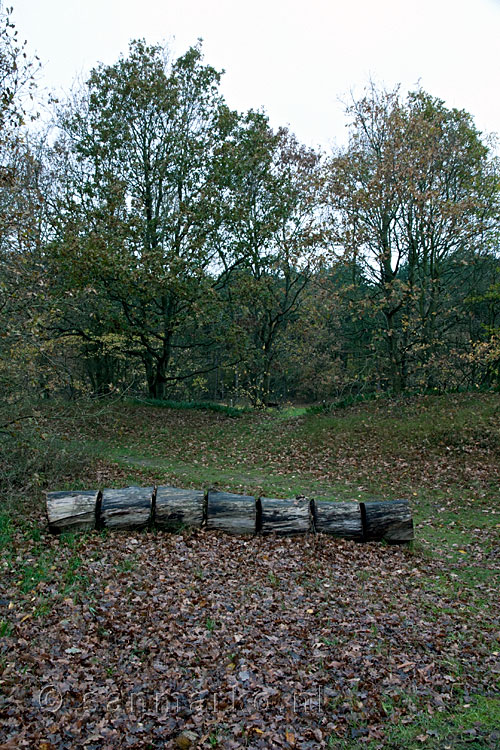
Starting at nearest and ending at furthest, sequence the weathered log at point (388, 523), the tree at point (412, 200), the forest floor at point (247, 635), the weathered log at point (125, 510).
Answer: the forest floor at point (247, 635) → the weathered log at point (125, 510) → the weathered log at point (388, 523) → the tree at point (412, 200)

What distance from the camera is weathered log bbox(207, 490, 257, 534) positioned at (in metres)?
7.07

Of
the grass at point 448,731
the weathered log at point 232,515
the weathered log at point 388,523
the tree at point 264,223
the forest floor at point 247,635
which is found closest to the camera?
the grass at point 448,731

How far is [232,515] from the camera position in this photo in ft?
23.3

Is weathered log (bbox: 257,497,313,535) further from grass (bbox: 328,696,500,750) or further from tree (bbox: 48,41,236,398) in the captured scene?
tree (bbox: 48,41,236,398)

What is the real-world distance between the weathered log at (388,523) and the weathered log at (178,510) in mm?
2409

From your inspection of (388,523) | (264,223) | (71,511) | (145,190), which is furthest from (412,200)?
(71,511)

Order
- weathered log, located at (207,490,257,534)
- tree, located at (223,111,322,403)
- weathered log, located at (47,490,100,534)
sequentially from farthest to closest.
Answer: tree, located at (223,111,322,403) → weathered log, located at (207,490,257,534) → weathered log, located at (47,490,100,534)

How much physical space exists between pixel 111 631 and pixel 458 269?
758 inches

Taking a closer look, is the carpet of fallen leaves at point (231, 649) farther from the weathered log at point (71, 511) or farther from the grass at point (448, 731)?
the weathered log at point (71, 511)

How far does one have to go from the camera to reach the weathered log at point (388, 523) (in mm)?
6973

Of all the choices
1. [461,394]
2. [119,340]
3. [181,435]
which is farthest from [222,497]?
[119,340]

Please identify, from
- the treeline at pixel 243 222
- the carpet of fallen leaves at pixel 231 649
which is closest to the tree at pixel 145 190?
the treeline at pixel 243 222

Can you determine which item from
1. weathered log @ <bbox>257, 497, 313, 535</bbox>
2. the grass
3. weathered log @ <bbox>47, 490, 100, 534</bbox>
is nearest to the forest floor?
the grass

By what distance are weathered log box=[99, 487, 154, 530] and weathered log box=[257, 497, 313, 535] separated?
1643 millimetres
